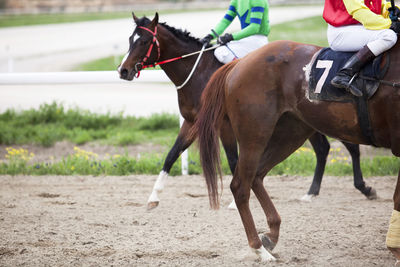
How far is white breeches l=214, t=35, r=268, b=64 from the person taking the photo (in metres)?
5.70

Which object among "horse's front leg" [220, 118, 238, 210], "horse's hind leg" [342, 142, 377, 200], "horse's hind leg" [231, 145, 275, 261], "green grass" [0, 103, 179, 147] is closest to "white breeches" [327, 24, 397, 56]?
"horse's hind leg" [231, 145, 275, 261]

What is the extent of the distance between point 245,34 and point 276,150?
172 cm

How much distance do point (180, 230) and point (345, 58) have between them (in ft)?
6.92

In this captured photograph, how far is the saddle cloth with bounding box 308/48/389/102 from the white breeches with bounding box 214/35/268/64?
5.70 feet

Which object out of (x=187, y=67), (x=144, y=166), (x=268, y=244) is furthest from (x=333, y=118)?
(x=144, y=166)

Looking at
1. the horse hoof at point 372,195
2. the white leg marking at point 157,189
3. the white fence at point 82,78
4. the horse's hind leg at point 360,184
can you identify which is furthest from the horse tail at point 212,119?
the white fence at point 82,78

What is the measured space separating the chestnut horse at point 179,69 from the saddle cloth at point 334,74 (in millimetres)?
1601

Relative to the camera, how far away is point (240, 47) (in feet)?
19.0

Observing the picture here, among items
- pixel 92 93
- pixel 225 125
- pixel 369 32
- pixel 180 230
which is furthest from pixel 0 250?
pixel 92 93

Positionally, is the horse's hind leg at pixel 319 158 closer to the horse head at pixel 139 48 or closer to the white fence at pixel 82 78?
the white fence at pixel 82 78

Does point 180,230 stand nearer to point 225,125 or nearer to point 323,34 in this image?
point 225,125

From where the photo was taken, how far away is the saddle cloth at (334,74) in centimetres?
380

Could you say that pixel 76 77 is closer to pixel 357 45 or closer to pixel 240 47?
pixel 240 47

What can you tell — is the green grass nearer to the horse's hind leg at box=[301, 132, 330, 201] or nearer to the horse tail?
the horse's hind leg at box=[301, 132, 330, 201]
